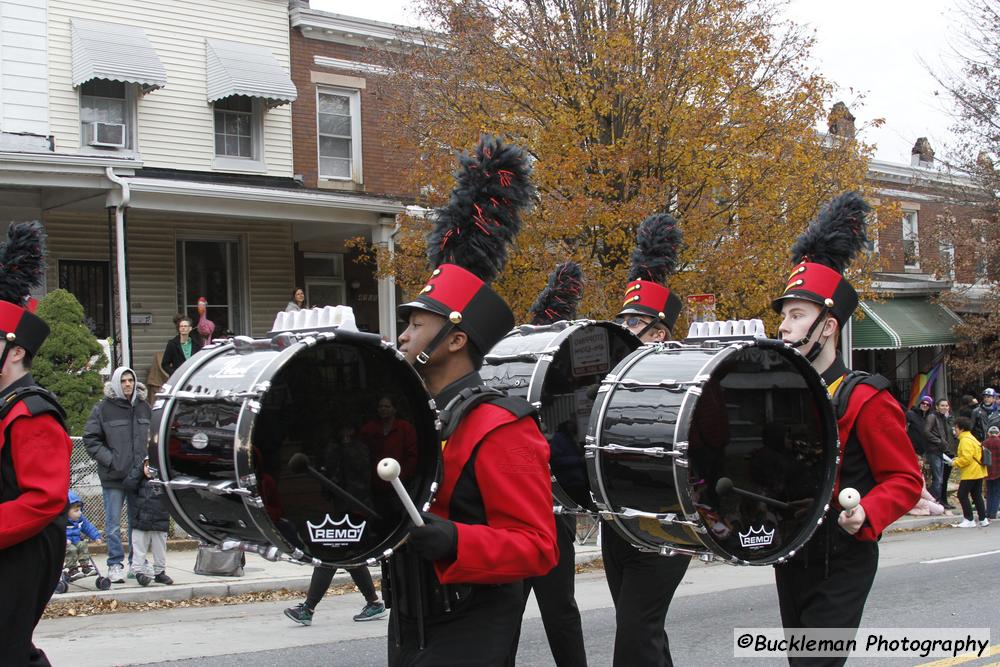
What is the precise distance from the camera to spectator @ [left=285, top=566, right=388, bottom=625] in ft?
27.1

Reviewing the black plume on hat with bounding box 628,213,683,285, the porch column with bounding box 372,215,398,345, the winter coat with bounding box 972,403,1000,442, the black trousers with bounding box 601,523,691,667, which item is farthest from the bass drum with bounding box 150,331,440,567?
the winter coat with bounding box 972,403,1000,442

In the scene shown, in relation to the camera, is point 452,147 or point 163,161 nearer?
point 452,147

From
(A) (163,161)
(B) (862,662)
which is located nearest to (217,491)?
(B) (862,662)

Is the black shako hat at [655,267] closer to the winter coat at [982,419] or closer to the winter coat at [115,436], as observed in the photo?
the winter coat at [115,436]

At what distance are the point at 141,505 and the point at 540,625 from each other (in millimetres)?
4159

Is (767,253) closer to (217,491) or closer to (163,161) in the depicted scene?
(163,161)

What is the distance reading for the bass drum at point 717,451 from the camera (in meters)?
4.36

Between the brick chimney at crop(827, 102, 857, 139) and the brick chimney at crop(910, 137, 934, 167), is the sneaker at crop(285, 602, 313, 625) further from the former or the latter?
the brick chimney at crop(910, 137, 934, 167)

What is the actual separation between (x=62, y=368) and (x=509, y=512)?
477 inches

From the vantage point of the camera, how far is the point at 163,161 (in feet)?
59.5

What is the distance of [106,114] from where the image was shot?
1755 centimetres

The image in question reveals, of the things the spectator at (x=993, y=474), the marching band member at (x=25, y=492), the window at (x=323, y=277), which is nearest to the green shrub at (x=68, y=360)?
the window at (x=323, y=277)

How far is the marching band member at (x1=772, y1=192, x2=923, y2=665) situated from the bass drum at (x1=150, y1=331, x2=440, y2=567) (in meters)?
1.96

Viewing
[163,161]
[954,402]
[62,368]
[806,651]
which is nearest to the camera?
[806,651]
